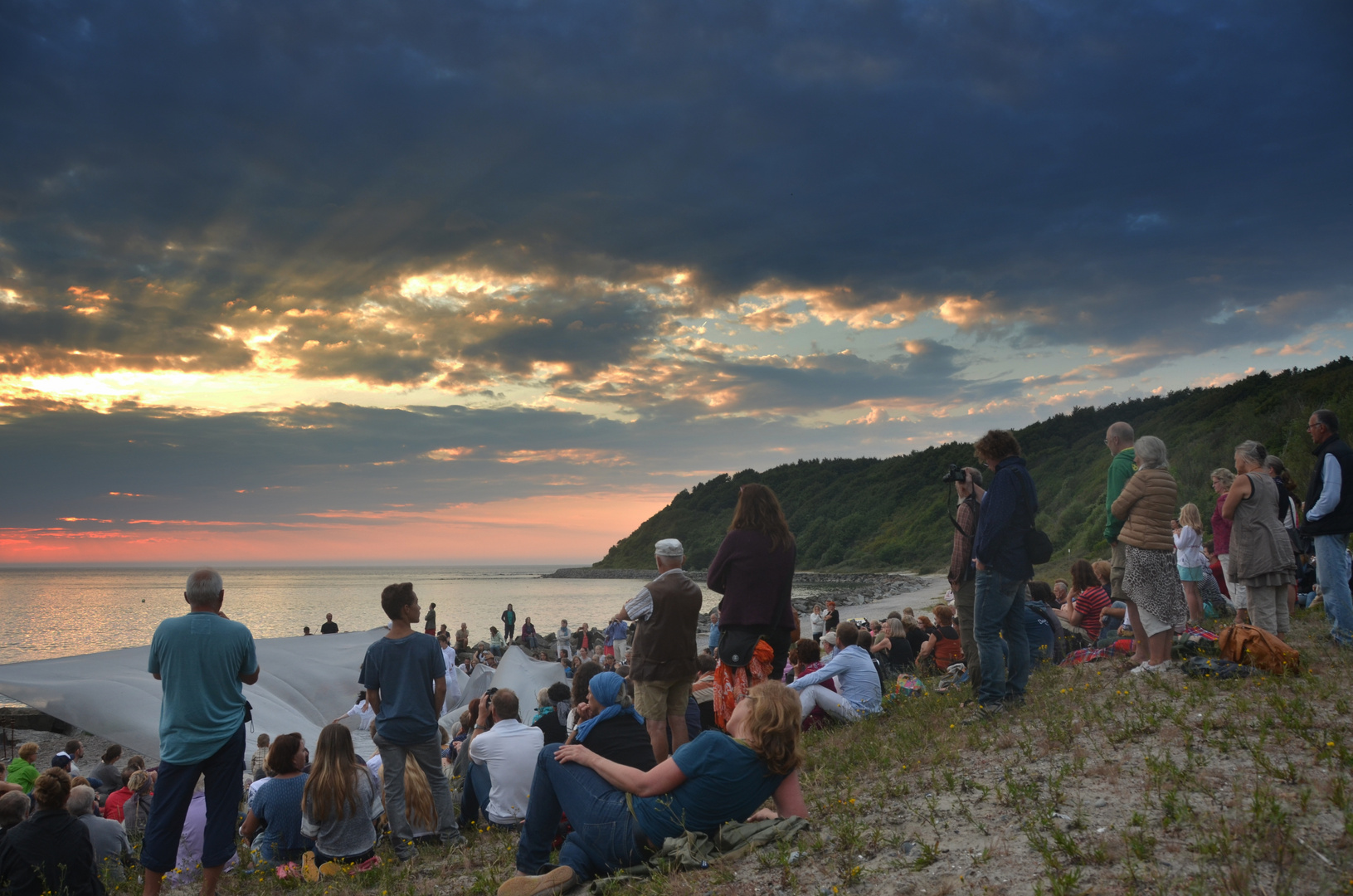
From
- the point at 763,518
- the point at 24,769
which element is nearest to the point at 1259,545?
the point at 763,518

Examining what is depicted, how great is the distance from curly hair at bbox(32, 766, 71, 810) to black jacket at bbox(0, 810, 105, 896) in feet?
0.15

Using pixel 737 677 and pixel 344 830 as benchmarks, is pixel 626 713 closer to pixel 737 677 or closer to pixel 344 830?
pixel 737 677

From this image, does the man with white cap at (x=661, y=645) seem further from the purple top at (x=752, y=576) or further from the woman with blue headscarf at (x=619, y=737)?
the woman with blue headscarf at (x=619, y=737)

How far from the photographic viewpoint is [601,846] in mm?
3832

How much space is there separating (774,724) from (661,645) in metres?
1.70

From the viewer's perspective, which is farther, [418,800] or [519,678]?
[519,678]

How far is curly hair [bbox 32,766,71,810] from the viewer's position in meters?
4.75

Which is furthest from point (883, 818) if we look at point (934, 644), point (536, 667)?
point (536, 667)

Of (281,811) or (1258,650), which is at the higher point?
(1258,650)

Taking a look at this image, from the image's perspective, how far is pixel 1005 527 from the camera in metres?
5.60

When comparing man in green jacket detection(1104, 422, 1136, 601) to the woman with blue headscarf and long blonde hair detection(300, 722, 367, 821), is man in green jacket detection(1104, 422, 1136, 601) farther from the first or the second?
long blonde hair detection(300, 722, 367, 821)

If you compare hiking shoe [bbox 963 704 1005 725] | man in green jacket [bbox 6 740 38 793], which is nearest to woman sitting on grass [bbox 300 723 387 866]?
hiking shoe [bbox 963 704 1005 725]

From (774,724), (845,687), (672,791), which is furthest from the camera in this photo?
(845,687)

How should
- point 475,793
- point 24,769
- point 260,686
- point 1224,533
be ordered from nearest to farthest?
point 475,793
point 24,769
point 1224,533
point 260,686
